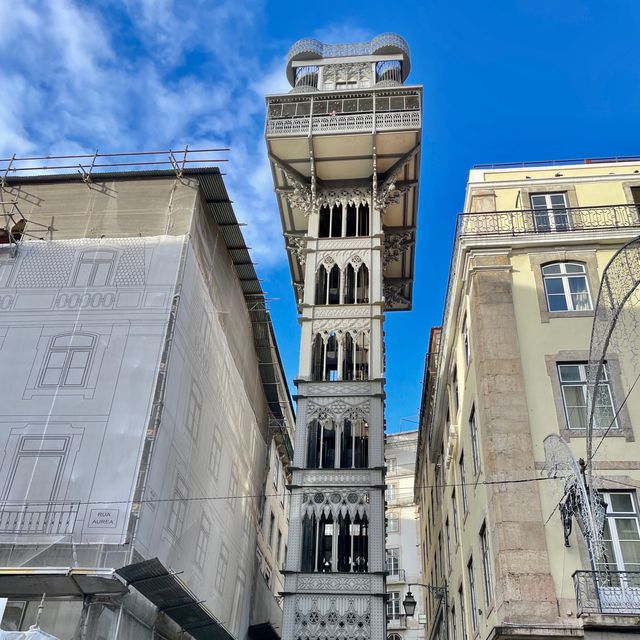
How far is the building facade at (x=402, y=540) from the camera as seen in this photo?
48406 mm

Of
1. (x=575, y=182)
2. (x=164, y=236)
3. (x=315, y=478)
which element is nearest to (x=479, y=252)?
(x=575, y=182)

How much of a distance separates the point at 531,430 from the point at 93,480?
12390mm

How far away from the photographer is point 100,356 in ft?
76.1

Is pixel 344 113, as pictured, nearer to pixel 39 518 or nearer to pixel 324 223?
pixel 324 223

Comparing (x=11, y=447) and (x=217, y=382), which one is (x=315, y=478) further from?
(x=11, y=447)

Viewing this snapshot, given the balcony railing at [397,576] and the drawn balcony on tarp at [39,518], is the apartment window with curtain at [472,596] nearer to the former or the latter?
the drawn balcony on tarp at [39,518]

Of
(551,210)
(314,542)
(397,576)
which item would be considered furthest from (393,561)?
(551,210)

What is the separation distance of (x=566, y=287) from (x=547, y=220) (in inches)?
111

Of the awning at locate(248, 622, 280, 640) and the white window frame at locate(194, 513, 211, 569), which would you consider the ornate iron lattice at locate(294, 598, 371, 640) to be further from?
the awning at locate(248, 622, 280, 640)

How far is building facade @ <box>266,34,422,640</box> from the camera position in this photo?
23453 millimetres

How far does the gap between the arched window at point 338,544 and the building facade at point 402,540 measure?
21.3 m

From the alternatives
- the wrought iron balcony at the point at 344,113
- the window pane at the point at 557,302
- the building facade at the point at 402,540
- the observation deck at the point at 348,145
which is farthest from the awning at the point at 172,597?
the building facade at the point at 402,540

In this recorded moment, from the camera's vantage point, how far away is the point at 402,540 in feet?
173

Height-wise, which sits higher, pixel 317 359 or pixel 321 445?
pixel 317 359
